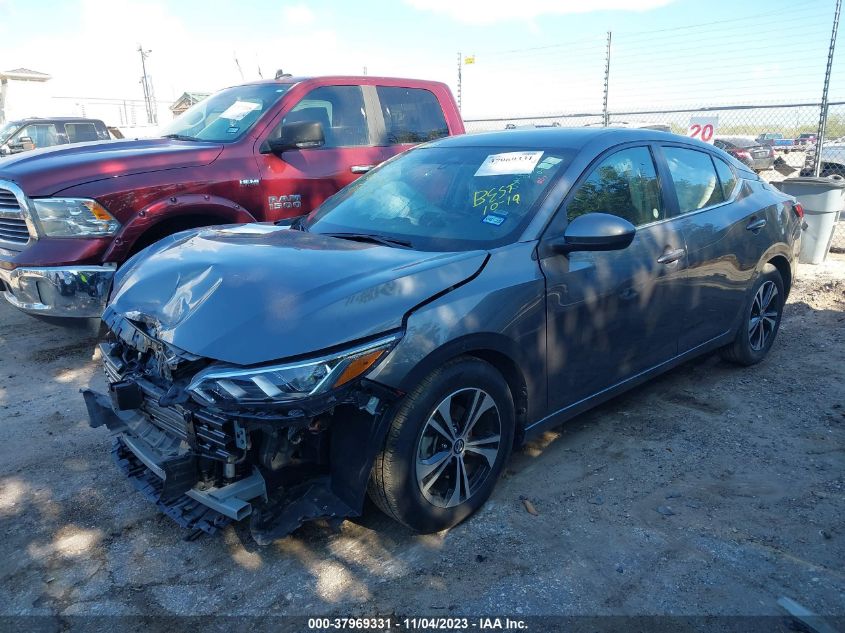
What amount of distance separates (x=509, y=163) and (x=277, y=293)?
1557 millimetres

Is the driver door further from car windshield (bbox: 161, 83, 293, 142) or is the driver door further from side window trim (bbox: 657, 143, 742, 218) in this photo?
car windshield (bbox: 161, 83, 293, 142)

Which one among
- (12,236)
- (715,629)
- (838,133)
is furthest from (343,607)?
(838,133)

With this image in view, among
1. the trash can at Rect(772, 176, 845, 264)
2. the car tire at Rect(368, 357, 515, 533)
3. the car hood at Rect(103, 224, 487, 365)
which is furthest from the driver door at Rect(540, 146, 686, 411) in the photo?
the trash can at Rect(772, 176, 845, 264)

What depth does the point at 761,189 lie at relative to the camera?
187 inches

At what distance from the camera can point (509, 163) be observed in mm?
3488

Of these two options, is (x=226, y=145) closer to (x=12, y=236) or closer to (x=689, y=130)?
(x=12, y=236)

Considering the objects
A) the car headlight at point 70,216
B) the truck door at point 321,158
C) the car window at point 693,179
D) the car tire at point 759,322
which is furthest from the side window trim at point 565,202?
the car headlight at point 70,216

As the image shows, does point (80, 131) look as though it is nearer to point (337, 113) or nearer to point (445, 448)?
point (337, 113)

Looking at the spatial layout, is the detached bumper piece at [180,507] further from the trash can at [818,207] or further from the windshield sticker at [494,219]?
the trash can at [818,207]

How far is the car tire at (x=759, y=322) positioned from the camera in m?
4.64

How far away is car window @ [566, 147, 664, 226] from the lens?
3371mm

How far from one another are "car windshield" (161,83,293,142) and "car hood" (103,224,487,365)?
2610mm

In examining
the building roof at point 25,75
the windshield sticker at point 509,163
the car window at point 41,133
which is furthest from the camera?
the building roof at point 25,75

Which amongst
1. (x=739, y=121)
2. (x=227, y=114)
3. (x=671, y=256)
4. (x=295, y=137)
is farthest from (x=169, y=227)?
(x=739, y=121)
